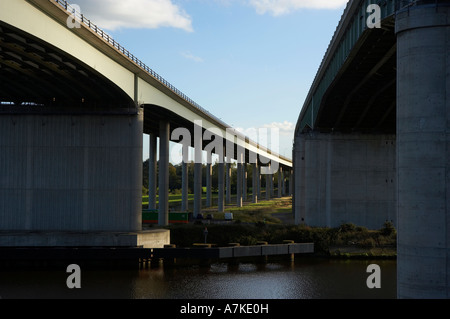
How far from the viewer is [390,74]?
132 feet

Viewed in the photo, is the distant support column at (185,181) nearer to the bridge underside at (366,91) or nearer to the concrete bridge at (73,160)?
the bridge underside at (366,91)

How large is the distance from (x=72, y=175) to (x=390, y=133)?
3151 cm

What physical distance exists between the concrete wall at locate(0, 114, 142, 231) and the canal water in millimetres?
4780

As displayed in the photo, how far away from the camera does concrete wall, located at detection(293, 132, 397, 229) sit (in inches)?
2264

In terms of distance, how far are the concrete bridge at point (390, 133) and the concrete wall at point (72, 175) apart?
1641 cm

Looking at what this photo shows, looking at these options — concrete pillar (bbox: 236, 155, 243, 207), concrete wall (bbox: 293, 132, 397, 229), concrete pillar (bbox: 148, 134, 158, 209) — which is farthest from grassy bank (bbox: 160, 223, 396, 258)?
concrete pillar (bbox: 236, 155, 243, 207)

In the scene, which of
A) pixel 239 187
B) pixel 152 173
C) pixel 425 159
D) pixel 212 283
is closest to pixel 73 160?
pixel 212 283

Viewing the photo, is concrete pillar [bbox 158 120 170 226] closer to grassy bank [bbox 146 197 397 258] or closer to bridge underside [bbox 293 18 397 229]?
grassy bank [bbox 146 197 397 258]

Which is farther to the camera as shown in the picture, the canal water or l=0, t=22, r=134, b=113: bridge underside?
l=0, t=22, r=134, b=113: bridge underside

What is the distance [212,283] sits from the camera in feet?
109

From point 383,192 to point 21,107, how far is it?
34.2 meters

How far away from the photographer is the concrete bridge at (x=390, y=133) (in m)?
20.6

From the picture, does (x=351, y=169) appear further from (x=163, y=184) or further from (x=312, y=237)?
(x=163, y=184)
